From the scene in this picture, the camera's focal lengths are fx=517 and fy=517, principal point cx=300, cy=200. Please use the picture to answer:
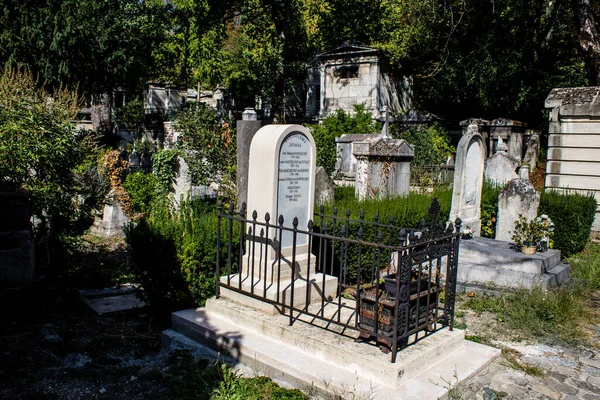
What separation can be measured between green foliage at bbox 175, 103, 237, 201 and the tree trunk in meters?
10.8

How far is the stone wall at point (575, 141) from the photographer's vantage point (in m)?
13.5

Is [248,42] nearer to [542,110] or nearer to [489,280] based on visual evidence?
[542,110]

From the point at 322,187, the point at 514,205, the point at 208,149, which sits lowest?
the point at 514,205

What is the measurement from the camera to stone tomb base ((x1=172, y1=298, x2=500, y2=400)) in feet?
13.9

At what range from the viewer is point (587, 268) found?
8.99m

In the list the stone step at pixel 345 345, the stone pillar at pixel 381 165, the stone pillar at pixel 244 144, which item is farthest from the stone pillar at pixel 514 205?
the stone step at pixel 345 345

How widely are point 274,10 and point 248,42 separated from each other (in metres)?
2.28

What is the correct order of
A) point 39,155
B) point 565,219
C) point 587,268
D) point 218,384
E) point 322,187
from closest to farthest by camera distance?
point 218,384
point 39,155
point 587,268
point 565,219
point 322,187

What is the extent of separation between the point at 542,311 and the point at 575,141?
8.90 metres

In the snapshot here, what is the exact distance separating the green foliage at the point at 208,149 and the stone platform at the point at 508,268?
507 centimetres

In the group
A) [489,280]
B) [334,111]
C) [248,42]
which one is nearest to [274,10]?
[248,42]

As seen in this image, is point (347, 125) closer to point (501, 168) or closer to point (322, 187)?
point (501, 168)

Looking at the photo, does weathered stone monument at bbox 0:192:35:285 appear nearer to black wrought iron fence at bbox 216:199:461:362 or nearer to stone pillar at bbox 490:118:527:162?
black wrought iron fence at bbox 216:199:461:362

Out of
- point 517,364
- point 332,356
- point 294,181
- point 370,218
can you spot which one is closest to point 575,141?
point 370,218
